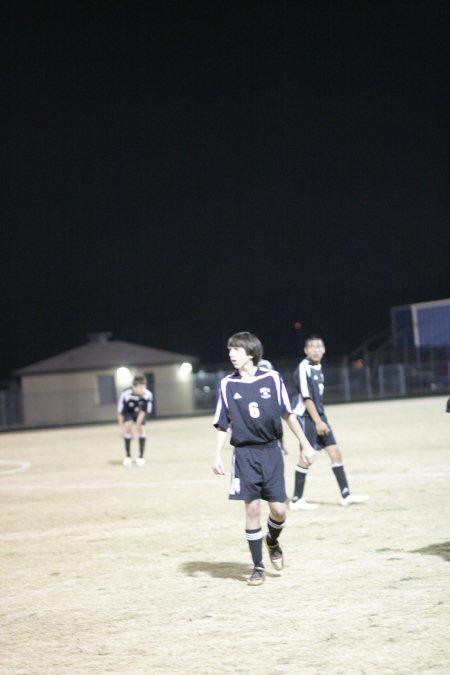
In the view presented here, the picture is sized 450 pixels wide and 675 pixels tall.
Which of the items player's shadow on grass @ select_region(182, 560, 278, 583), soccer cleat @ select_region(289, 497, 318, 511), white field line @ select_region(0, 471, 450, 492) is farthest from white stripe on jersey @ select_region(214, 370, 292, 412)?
white field line @ select_region(0, 471, 450, 492)

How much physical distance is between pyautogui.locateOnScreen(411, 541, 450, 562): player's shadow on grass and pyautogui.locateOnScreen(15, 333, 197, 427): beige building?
44.7m

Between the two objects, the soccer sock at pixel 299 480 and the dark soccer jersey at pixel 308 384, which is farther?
the soccer sock at pixel 299 480

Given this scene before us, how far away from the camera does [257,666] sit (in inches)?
212

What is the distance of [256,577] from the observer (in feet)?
24.9

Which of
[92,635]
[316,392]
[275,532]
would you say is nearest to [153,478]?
[316,392]

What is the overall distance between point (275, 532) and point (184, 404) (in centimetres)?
4739

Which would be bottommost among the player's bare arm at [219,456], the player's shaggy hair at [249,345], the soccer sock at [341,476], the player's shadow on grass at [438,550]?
the player's shadow on grass at [438,550]

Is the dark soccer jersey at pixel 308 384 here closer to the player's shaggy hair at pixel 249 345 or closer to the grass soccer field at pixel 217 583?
the grass soccer field at pixel 217 583

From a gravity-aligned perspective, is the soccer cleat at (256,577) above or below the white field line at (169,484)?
above

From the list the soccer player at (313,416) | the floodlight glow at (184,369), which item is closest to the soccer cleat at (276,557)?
the soccer player at (313,416)

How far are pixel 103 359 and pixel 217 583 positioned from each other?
4965 centimetres

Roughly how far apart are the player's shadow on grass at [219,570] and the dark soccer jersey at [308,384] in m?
3.28

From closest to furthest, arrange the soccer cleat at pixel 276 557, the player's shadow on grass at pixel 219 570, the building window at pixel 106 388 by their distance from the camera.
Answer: the soccer cleat at pixel 276 557, the player's shadow on grass at pixel 219 570, the building window at pixel 106 388

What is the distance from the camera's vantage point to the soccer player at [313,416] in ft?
37.3
